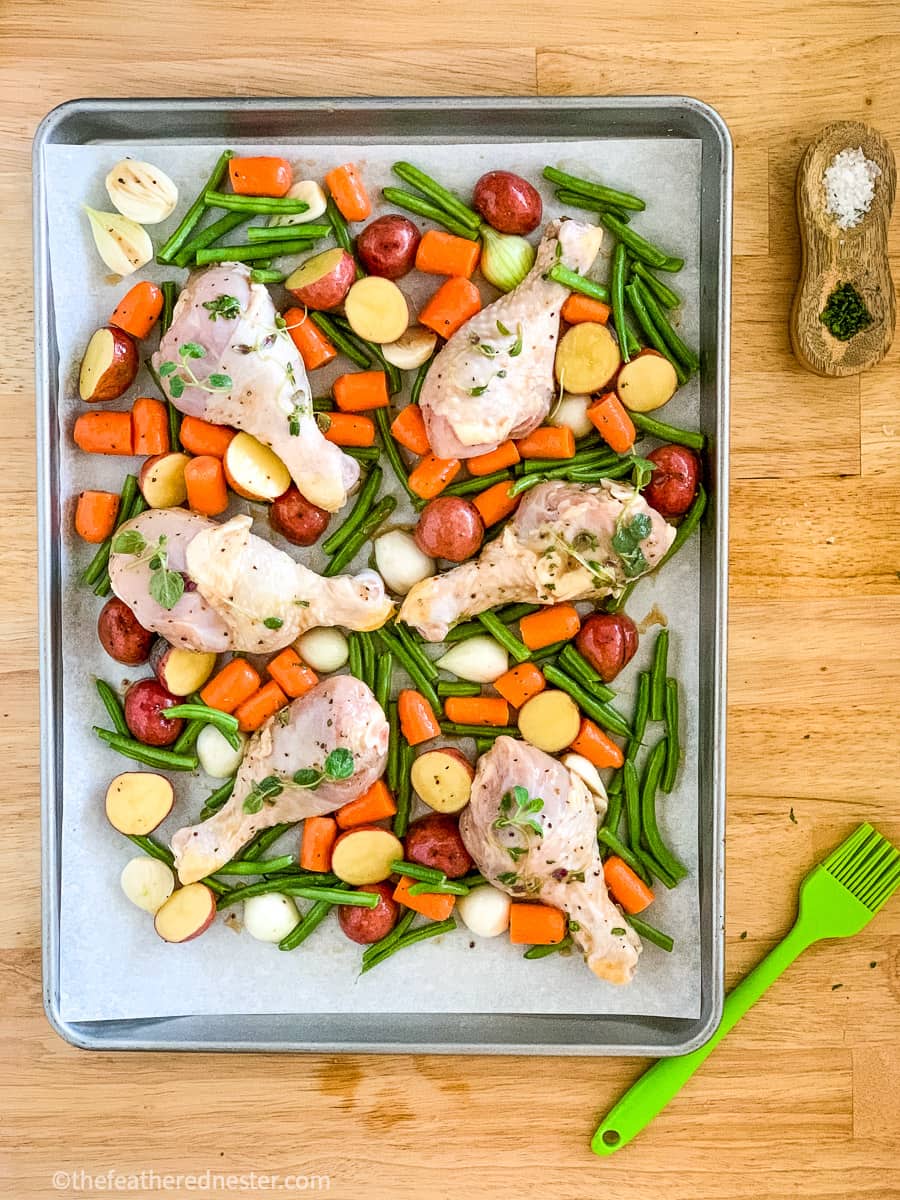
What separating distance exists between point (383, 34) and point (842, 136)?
4.12ft

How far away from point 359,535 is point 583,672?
0.71 meters

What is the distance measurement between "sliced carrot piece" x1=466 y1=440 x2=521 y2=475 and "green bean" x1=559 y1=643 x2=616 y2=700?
20.4 inches

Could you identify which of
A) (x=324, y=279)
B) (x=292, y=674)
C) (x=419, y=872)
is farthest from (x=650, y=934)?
(x=324, y=279)

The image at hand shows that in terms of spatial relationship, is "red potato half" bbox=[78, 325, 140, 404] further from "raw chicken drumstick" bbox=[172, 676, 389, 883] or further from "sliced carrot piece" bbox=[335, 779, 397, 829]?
"sliced carrot piece" bbox=[335, 779, 397, 829]

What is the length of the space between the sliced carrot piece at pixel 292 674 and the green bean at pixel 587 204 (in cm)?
A: 142

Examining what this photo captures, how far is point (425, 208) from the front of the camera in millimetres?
2676

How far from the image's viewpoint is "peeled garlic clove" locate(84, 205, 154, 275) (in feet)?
8.80

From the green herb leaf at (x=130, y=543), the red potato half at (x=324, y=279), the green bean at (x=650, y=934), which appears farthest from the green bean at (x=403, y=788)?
the red potato half at (x=324, y=279)

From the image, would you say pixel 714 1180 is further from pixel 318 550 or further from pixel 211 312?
pixel 211 312

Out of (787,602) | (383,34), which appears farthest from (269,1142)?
(383,34)

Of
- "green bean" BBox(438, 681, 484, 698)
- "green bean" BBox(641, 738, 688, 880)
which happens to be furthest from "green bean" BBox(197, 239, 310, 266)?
"green bean" BBox(641, 738, 688, 880)

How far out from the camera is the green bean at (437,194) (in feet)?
8.71

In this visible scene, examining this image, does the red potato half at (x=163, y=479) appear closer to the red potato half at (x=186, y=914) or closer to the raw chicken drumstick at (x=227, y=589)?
the raw chicken drumstick at (x=227, y=589)

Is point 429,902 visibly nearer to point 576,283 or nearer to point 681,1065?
point 681,1065
